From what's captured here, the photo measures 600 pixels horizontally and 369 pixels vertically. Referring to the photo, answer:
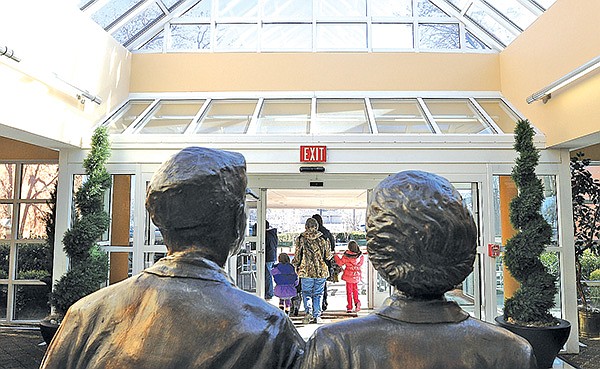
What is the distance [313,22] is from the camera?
689 cm

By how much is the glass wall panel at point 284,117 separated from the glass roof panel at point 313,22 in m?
0.97

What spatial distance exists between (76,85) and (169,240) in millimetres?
5068

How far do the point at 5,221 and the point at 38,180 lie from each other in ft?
2.47

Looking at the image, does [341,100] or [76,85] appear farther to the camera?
[341,100]

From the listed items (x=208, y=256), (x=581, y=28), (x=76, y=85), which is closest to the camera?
(x=208, y=256)

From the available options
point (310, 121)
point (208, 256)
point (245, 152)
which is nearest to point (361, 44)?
point (310, 121)

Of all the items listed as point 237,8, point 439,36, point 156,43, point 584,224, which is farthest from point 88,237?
point 584,224

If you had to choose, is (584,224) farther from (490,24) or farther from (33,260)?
(33,260)

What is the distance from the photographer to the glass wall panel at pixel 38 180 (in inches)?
252

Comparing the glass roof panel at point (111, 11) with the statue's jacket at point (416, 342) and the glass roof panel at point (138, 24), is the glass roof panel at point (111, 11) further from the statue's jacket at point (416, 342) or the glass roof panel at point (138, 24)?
the statue's jacket at point (416, 342)

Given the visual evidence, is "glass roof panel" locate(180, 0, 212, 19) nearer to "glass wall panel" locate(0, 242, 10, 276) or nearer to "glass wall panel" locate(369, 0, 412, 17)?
"glass wall panel" locate(369, 0, 412, 17)

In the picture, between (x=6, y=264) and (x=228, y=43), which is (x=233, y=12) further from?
(x=6, y=264)

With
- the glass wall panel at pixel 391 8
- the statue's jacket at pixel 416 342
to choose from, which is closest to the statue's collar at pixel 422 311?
the statue's jacket at pixel 416 342

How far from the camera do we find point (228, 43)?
6.82m
